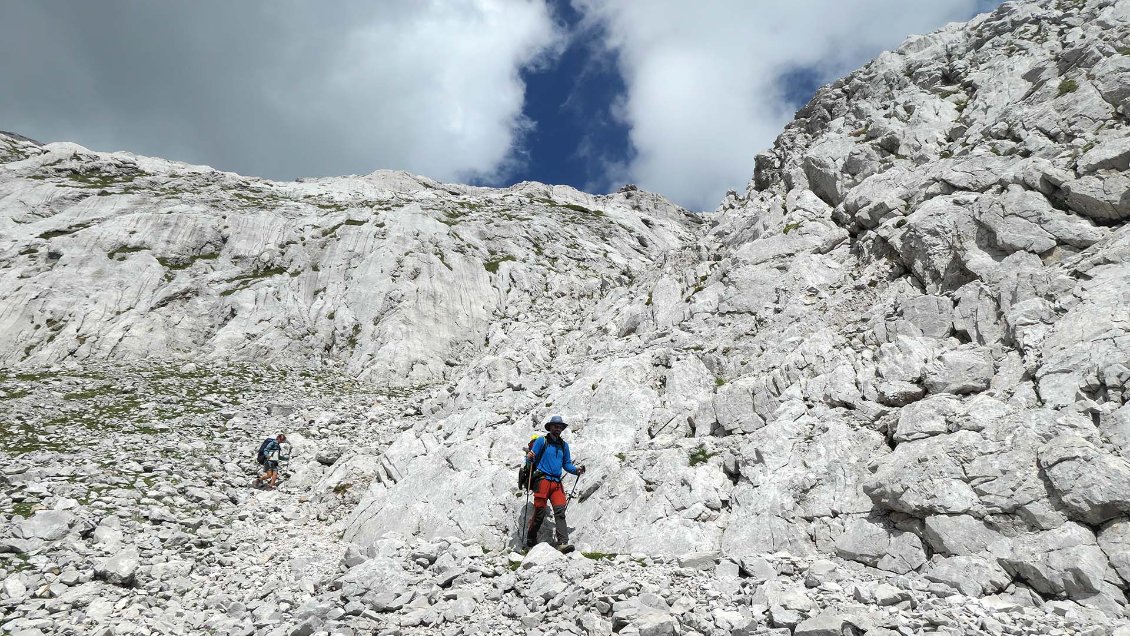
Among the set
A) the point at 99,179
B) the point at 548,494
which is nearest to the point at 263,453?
the point at 548,494

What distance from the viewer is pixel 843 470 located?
1272 centimetres

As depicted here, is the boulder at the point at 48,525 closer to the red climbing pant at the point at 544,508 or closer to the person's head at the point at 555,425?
the red climbing pant at the point at 544,508

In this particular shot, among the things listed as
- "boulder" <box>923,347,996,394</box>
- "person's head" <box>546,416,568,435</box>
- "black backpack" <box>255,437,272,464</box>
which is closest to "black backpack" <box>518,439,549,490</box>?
"person's head" <box>546,416,568,435</box>

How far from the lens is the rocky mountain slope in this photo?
10031mm

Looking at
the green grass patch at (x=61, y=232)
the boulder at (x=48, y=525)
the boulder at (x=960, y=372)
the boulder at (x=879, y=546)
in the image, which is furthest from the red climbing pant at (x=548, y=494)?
the green grass patch at (x=61, y=232)

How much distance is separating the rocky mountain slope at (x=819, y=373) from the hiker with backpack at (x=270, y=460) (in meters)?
1.10

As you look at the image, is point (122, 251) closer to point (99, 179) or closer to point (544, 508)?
point (99, 179)

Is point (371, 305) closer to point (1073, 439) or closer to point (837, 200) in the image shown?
point (837, 200)

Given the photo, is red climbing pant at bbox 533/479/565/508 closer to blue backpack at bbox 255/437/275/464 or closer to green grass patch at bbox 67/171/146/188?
blue backpack at bbox 255/437/275/464

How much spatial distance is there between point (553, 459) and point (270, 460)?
13239 mm

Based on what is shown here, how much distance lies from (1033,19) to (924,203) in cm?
1422

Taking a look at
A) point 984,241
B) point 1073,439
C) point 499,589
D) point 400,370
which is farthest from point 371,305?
point 1073,439

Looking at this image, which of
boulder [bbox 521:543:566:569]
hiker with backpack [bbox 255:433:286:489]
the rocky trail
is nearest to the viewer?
the rocky trail

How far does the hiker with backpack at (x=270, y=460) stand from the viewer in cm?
2098
